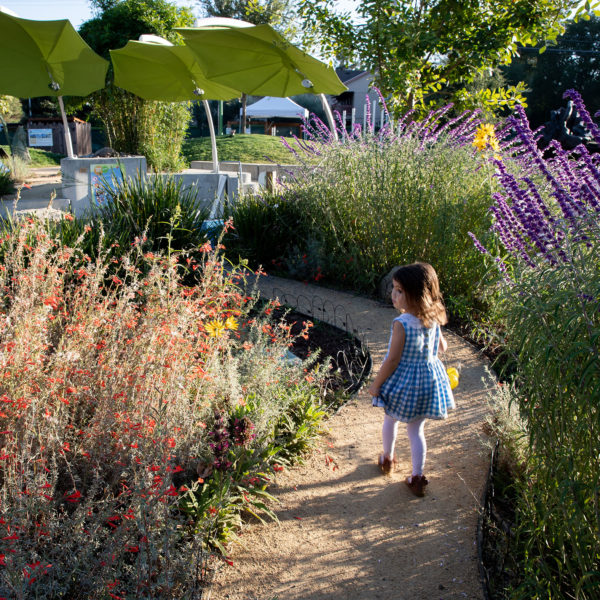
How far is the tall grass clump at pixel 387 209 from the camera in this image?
5645 mm

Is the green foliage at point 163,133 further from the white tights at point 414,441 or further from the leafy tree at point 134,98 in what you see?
the white tights at point 414,441

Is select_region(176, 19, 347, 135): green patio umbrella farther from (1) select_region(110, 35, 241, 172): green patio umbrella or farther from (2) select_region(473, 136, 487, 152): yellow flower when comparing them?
(2) select_region(473, 136, 487, 152): yellow flower

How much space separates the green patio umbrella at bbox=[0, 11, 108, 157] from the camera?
28.1 feet

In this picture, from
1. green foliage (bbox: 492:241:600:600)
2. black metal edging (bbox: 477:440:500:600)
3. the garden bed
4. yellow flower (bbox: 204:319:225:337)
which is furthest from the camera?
the garden bed

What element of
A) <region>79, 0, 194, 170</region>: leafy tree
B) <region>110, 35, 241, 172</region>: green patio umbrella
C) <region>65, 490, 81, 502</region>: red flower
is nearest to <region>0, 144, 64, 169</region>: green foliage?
<region>79, 0, 194, 170</region>: leafy tree

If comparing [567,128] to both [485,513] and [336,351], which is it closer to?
[336,351]

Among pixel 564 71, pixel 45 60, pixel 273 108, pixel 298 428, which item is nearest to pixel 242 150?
pixel 273 108

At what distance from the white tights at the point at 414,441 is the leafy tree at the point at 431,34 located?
6392mm

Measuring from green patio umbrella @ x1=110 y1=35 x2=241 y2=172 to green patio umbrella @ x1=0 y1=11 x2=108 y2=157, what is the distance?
431mm

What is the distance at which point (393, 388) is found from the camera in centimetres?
296

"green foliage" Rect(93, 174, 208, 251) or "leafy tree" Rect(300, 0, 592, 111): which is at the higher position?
"leafy tree" Rect(300, 0, 592, 111)

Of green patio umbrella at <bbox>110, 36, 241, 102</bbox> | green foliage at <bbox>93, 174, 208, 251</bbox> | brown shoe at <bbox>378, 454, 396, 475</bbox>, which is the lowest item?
brown shoe at <bbox>378, 454, 396, 475</bbox>

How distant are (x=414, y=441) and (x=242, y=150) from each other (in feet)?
58.3

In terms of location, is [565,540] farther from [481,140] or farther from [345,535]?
[481,140]
